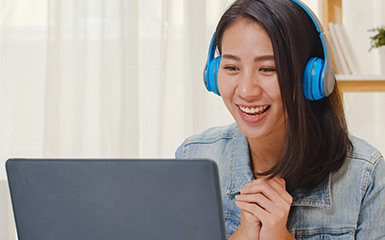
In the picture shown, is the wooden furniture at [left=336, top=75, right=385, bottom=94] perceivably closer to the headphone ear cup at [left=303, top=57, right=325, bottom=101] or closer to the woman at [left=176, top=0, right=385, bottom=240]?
the woman at [left=176, top=0, right=385, bottom=240]

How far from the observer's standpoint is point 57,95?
2.09 meters

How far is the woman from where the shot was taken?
921 mm

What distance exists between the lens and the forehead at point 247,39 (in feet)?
3.04

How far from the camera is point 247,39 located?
944mm

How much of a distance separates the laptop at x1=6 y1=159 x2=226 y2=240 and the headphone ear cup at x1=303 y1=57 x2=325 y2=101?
1.29ft

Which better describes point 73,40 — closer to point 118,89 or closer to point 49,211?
point 118,89

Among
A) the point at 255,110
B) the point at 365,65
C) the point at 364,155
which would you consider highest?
the point at 365,65

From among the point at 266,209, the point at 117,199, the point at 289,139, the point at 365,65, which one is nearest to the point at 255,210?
the point at 266,209

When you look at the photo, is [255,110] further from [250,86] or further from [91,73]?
[91,73]

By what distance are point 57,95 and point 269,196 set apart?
138 cm

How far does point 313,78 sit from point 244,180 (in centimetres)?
31

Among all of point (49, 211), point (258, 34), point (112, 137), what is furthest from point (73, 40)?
point (49, 211)

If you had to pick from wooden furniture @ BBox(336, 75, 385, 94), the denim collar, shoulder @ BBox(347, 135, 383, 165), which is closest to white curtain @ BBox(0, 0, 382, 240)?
wooden furniture @ BBox(336, 75, 385, 94)

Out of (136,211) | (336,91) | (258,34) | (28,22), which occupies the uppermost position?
(28,22)
